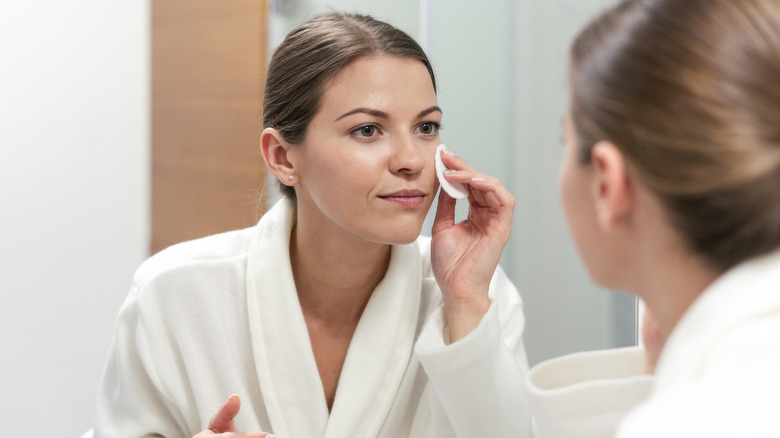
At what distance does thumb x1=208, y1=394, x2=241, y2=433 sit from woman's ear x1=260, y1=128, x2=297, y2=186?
0.36m

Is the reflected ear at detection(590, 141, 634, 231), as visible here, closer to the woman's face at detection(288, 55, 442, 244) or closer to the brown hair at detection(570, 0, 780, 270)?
the brown hair at detection(570, 0, 780, 270)

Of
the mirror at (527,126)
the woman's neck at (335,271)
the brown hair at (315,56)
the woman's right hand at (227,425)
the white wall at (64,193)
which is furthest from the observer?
the white wall at (64,193)

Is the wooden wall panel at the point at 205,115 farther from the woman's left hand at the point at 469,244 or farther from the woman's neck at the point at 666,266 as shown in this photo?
the woman's neck at the point at 666,266

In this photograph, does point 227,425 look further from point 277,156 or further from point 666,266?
point 666,266

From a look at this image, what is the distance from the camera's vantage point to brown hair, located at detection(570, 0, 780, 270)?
57cm

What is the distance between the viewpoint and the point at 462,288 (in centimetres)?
117

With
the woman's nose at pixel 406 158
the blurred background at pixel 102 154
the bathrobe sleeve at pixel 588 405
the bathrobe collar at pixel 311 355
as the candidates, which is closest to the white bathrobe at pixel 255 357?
the bathrobe collar at pixel 311 355

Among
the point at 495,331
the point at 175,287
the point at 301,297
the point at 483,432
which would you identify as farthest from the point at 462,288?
the point at 175,287

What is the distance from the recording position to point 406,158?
1152 millimetres

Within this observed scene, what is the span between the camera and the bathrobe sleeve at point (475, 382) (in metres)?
1.10

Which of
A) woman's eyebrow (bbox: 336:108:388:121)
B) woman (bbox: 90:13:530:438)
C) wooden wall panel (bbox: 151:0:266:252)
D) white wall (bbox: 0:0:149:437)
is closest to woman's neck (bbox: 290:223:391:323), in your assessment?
woman (bbox: 90:13:530:438)

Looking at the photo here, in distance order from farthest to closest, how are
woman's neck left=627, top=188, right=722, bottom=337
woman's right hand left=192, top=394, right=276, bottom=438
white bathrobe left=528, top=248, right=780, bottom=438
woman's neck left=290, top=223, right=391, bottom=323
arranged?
woman's neck left=290, top=223, right=391, bottom=323 < woman's right hand left=192, top=394, right=276, bottom=438 < woman's neck left=627, top=188, right=722, bottom=337 < white bathrobe left=528, top=248, right=780, bottom=438

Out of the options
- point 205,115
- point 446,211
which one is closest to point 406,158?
point 446,211

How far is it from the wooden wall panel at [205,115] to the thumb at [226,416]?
113 centimetres
